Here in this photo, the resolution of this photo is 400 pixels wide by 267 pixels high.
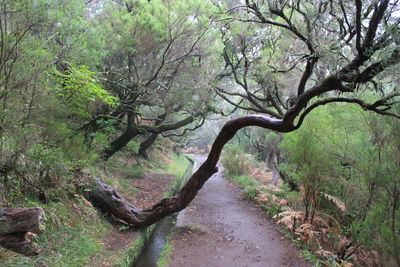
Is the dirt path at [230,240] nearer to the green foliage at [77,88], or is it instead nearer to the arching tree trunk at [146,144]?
the green foliage at [77,88]

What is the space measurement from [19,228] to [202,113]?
31.0 ft

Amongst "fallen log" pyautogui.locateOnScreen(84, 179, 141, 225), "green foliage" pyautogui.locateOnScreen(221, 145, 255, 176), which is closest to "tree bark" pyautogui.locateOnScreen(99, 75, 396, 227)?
"fallen log" pyautogui.locateOnScreen(84, 179, 141, 225)

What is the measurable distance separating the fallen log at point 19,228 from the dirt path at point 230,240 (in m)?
3.55

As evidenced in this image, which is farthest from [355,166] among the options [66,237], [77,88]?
[77,88]

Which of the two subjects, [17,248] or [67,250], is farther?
[67,250]

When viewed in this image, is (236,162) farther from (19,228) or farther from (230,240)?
(19,228)

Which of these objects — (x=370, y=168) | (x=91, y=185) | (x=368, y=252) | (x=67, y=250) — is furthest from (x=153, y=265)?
(x=370, y=168)

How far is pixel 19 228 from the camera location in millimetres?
3246

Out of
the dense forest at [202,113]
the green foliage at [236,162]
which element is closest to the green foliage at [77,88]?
the dense forest at [202,113]

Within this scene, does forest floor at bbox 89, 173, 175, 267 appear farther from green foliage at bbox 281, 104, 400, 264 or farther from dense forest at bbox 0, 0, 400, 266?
green foliage at bbox 281, 104, 400, 264

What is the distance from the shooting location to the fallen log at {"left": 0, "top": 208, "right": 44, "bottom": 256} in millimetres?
3221

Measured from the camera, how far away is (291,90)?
10.9m

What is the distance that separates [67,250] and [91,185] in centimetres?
244

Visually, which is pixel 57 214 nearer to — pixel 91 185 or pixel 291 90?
pixel 91 185
